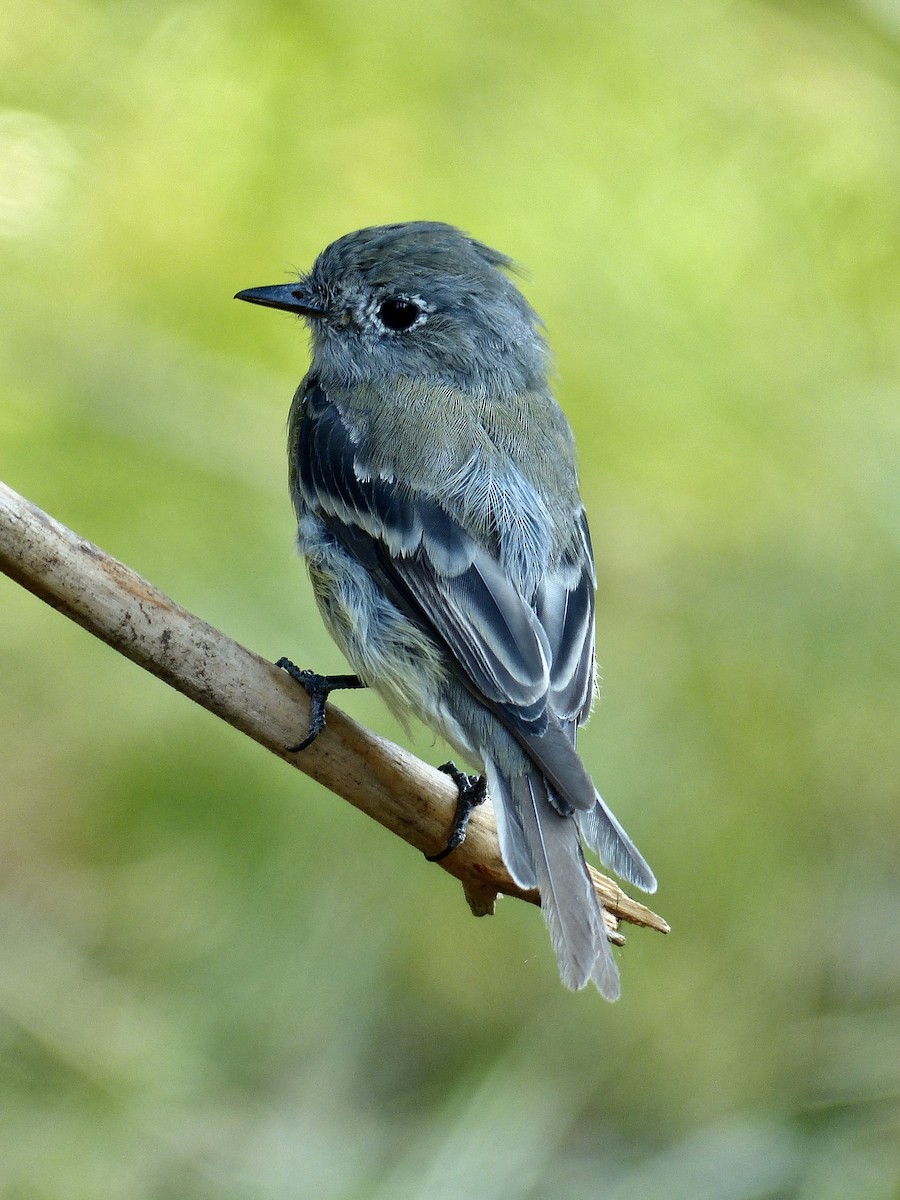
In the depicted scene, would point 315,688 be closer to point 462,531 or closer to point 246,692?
point 246,692

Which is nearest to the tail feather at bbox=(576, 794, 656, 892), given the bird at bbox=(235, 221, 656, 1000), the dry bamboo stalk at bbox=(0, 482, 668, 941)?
the bird at bbox=(235, 221, 656, 1000)

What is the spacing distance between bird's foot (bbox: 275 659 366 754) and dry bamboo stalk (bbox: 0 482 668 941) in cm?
2

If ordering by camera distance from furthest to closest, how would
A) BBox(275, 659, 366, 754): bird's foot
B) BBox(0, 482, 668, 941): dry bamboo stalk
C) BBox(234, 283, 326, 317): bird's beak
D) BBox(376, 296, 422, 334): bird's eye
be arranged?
BBox(376, 296, 422, 334): bird's eye
BBox(234, 283, 326, 317): bird's beak
BBox(275, 659, 366, 754): bird's foot
BBox(0, 482, 668, 941): dry bamboo stalk

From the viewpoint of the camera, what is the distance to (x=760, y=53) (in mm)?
3473

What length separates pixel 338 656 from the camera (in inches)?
125

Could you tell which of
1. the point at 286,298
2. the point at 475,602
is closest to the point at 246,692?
the point at 475,602

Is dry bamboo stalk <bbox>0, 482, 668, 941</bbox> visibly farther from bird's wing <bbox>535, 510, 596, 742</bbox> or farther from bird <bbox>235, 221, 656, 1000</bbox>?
bird's wing <bbox>535, 510, 596, 742</bbox>

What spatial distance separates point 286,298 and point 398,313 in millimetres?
293

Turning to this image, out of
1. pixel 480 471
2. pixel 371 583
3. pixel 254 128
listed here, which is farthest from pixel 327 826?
pixel 254 128

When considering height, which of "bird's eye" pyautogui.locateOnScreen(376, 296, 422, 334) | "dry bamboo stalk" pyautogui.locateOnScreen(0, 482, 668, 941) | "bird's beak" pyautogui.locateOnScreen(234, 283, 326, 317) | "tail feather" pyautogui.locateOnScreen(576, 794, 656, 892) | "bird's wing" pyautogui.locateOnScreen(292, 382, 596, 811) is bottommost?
"dry bamboo stalk" pyautogui.locateOnScreen(0, 482, 668, 941)

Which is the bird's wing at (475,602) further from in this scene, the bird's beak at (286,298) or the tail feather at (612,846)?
the bird's beak at (286,298)

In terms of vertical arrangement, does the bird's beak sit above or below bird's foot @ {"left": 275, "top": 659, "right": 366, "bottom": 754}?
above

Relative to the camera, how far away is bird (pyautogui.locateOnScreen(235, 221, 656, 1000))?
2336mm

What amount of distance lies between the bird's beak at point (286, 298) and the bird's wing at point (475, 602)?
1.31 ft
